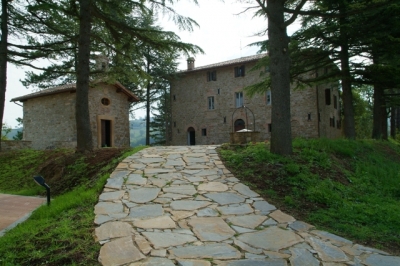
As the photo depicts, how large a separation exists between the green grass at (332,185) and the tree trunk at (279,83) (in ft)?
1.29

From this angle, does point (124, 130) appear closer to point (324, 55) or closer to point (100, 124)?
point (100, 124)

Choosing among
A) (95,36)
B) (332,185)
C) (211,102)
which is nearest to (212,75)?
(211,102)

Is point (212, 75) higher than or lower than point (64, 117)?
higher

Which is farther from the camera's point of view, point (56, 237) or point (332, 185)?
point (332, 185)

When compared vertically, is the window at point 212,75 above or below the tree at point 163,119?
above

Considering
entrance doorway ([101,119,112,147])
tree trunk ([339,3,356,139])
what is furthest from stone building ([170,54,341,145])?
entrance doorway ([101,119,112,147])

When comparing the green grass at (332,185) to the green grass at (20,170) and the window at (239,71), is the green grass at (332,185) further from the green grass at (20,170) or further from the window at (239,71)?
the window at (239,71)

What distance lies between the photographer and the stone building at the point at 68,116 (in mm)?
14688

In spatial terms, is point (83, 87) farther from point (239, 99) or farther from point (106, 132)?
point (239, 99)

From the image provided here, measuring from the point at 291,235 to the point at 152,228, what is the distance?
68.6 inches

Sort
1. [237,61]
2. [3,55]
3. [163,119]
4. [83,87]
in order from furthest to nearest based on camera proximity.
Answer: [163,119], [237,61], [3,55], [83,87]

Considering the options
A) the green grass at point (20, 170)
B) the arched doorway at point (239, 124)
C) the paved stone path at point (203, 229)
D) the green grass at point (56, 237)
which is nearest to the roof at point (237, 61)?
the arched doorway at point (239, 124)

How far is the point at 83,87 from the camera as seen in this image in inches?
327

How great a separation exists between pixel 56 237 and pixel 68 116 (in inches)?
498
